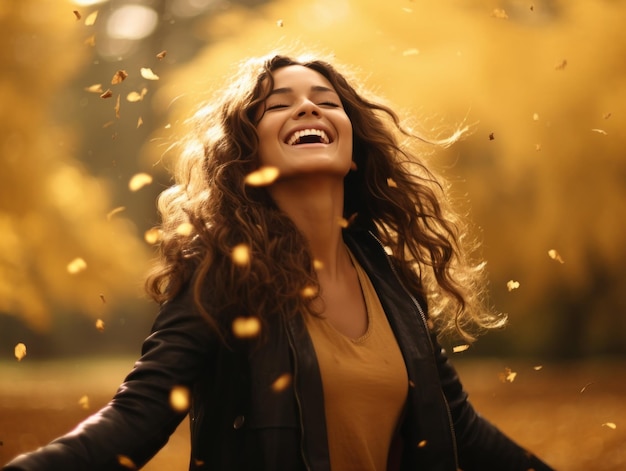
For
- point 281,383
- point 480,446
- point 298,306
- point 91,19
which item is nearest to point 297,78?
point 298,306

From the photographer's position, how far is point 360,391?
2.25 meters

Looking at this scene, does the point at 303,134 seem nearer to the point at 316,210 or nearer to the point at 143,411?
the point at 316,210

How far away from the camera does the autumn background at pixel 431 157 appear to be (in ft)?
24.9

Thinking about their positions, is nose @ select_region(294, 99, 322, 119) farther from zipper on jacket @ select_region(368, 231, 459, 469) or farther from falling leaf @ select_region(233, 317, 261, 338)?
falling leaf @ select_region(233, 317, 261, 338)

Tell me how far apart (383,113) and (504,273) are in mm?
5226

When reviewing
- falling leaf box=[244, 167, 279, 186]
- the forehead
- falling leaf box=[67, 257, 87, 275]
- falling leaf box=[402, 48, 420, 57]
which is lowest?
falling leaf box=[67, 257, 87, 275]

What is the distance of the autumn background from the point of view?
24.9ft

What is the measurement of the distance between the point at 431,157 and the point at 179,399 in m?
5.62

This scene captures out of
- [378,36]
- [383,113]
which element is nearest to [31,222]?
[378,36]

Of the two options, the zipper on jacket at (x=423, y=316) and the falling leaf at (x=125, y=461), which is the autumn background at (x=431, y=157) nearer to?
the zipper on jacket at (x=423, y=316)

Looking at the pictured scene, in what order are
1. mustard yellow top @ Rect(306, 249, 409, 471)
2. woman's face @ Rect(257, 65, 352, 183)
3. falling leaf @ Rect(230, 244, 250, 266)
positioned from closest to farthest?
mustard yellow top @ Rect(306, 249, 409, 471), falling leaf @ Rect(230, 244, 250, 266), woman's face @ Rect(257, 65, 352, 183)

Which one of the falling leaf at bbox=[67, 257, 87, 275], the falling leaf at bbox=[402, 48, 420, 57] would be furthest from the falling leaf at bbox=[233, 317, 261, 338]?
the falling leaf at bbox=[67, 257, 87, 275]

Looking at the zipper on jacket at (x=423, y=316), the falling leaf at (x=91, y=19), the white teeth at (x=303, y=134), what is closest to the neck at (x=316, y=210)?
the white teeth at (x=303, y=134)

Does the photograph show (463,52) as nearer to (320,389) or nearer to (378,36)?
(378,36)
